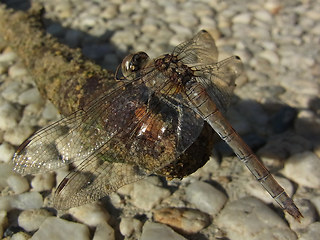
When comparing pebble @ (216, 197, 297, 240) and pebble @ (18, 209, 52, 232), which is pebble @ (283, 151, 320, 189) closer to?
pebble @ (216, 197, 297, 240)

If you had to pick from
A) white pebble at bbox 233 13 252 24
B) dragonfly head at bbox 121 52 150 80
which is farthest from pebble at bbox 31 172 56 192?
white pebble at bbox 233 13 252 24

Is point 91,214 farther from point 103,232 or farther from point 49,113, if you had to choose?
point 49,113

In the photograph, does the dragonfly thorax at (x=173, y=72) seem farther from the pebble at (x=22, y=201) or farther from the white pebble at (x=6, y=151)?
the white pebble at (x=6, y=151)

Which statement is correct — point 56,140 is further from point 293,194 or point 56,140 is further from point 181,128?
point 293,194

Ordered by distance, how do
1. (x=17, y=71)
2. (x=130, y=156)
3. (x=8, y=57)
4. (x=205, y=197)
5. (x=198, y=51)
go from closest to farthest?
(x=130, y=156) → (x=205, y=197) → (x=198, y=51) → (x=17, y=71) → (x=8, y=57)

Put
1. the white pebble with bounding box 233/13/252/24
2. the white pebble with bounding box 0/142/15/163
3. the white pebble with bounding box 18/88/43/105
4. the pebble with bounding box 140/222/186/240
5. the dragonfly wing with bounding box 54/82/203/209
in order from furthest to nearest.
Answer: the white pebble with bounding box 233/13/252/24 → the white pebble with bounding box 18/88/43/105 → the white pebble with bounding box 0/142/15/163 → the pebble with bounding box 140/222/186/240 → the dragonfly wing with bounding box 54/82/203/209

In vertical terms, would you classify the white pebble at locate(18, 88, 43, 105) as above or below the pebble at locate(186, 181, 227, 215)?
above

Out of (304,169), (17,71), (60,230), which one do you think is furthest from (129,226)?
(17,71)
